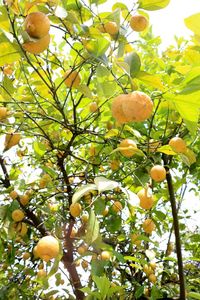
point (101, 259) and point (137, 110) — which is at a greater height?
point (137, 110)

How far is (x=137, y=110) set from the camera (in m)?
0.91

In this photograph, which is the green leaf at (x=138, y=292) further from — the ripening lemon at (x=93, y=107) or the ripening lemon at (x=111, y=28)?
the ripening lemon at (x=111, y=28)

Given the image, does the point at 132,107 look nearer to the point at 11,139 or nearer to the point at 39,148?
the point at 11,139

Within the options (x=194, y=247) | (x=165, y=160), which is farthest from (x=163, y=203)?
(x=165, y=160)

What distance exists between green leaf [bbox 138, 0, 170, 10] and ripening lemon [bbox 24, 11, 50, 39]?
1.37ft

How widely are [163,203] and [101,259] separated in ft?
4.61

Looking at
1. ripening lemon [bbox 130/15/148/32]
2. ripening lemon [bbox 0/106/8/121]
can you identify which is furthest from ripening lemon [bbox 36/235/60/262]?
ripening lemon [bbox 130/15/148/32]

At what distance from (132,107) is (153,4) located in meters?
0.45

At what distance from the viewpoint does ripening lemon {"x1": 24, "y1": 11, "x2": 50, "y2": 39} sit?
2.88ft

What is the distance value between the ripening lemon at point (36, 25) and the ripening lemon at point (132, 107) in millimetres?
254

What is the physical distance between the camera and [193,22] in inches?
40.5

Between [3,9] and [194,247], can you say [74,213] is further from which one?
[194,247]

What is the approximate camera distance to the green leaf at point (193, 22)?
101 cm

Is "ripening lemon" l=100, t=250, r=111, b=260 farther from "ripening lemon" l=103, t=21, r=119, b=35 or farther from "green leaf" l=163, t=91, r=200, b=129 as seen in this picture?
"ripening lemon" l=103, t=21, r=119, b=35
